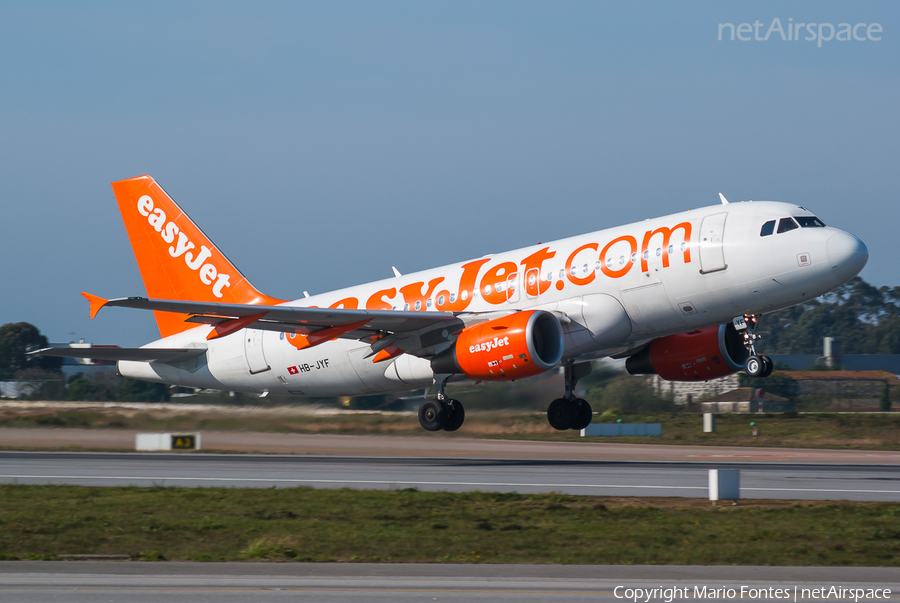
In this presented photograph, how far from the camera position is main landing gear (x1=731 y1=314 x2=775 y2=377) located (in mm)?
26406

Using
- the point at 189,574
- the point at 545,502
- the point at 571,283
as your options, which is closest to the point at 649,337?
the point at 571,283

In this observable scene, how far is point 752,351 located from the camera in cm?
2708

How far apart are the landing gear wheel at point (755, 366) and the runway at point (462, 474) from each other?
2.79 meters

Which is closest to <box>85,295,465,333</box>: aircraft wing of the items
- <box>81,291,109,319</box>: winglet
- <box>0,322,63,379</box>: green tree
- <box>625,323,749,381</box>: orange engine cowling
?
<box>81,291,109,319</box>: winglet

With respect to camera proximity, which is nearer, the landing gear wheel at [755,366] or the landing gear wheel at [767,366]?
the landing gear wheel at [767,366]

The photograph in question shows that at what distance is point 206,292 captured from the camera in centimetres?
3650

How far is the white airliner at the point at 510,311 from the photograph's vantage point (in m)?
26.1

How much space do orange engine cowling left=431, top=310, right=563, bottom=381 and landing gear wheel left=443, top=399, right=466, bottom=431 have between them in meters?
2.52

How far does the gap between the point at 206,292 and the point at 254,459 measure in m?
7.06

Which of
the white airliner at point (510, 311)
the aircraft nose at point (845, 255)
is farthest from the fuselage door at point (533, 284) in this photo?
the aircraft nose at point (845, 255)

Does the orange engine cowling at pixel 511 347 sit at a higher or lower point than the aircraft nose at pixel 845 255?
lower

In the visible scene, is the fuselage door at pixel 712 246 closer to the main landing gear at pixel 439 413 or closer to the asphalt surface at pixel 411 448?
the main landing gear at pixel 439 413

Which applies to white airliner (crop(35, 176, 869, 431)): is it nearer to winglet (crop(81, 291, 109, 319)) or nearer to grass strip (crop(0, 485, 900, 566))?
winglet (crop(81, 291, 109, 319))

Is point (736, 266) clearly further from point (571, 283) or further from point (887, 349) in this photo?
point (887, 349)
